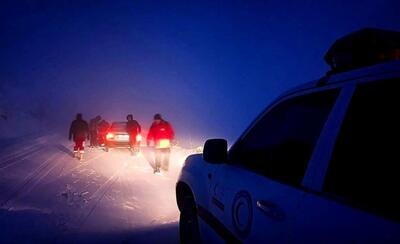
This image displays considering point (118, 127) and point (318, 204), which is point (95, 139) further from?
point (318, 204)

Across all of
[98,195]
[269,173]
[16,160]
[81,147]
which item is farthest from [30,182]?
[269,173]

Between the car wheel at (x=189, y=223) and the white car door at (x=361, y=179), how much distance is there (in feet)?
7.42

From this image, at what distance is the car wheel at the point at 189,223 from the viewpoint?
3.71 meters

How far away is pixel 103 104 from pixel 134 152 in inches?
2480

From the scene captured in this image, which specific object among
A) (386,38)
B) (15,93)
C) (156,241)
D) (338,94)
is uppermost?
(15,93)

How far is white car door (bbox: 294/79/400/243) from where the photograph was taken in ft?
4.34

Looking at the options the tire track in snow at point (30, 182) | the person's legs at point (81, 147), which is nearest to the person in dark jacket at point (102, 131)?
the person's legs at point (81, 147)

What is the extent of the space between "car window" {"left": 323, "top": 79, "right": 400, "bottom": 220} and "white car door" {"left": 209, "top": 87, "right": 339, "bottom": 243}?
0.22m

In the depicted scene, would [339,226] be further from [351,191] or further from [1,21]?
[1,21]

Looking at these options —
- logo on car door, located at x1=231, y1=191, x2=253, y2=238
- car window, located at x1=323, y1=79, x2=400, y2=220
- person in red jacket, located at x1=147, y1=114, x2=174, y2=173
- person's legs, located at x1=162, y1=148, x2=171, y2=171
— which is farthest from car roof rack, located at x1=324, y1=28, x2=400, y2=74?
person's legs, located at x1=162, y1=148, x2=171, y2=171

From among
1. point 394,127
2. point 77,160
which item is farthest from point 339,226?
point 77,160

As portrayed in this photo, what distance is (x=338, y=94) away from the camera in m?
1.76

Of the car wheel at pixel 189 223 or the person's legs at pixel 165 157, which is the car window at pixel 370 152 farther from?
the person's legs at pixel 165 157

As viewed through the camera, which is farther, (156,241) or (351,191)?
(156,241)
